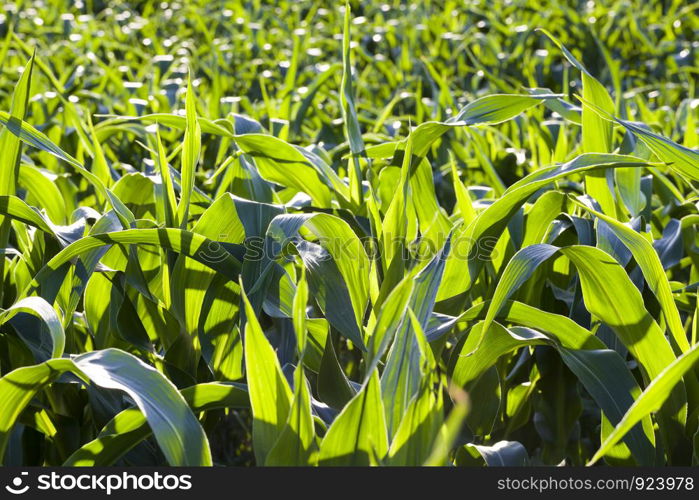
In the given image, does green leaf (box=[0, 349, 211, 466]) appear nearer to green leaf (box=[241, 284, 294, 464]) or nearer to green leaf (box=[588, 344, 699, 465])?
green leaf (box=[241, 284, 294, 464])

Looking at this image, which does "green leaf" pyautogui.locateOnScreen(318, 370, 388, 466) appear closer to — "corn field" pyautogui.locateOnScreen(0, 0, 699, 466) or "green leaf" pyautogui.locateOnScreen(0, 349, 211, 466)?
"corn field" pyautogui.locateOnScreen(0, 0, 699, 466)

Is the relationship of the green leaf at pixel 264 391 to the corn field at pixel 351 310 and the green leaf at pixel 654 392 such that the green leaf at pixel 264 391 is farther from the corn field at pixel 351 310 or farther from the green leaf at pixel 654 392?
the green leaf at pixel 654 392

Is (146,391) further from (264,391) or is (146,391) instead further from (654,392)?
(654,392)

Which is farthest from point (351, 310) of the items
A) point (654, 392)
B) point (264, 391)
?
point (654, 392)

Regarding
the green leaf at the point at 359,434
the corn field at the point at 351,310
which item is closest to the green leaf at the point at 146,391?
the corn field at the point at 351,310

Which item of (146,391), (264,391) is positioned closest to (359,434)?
(264,391)

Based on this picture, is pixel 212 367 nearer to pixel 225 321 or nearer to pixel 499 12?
pixel 225 321

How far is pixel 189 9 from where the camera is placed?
4.52 metres

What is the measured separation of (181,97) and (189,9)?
221 cm

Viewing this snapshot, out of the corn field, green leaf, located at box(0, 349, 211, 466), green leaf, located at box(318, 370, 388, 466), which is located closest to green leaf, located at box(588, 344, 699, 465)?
the corn field

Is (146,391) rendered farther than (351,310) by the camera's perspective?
No

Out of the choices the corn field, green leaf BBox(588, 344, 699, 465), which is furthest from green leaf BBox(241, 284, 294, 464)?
green leaf BBox(588, 344, 699, 465)

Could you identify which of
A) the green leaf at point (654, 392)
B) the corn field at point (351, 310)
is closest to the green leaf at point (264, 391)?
the corn field at point (351, 310)

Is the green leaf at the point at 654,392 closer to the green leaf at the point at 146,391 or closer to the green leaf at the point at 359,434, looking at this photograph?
the green leaf at the point at 359,434
